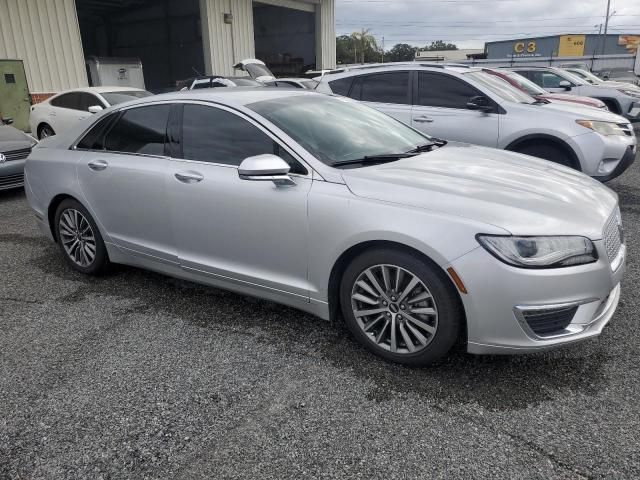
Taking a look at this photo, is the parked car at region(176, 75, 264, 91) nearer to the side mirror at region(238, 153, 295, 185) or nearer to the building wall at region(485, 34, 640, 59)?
the side mirror at region(238, 153, 295, 185)

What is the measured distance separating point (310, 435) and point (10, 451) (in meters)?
1.38

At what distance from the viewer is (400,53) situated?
88000 millimetres

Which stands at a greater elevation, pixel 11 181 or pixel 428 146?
pixel 428 146

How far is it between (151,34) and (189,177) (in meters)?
28.9

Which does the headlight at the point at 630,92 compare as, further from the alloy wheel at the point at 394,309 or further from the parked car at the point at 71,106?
the alloy wheel at the point at 394,309

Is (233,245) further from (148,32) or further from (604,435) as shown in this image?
(148,32)

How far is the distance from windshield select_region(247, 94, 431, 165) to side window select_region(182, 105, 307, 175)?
132mm

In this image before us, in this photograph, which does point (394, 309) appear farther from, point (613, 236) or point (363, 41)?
point (363, 41)

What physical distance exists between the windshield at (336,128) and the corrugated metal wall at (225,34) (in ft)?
52.9

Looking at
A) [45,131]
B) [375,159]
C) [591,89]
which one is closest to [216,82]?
[45,131]

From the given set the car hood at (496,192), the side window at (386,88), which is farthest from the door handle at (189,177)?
the side window at (386,88)

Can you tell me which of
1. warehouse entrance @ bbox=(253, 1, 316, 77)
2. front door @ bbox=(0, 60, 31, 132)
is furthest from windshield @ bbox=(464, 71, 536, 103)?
warehouse entrance @ bbox=(253, 1, 316, 77)

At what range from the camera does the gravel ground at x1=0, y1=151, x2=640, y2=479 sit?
2.28 m

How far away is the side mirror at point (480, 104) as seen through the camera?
6.43m
